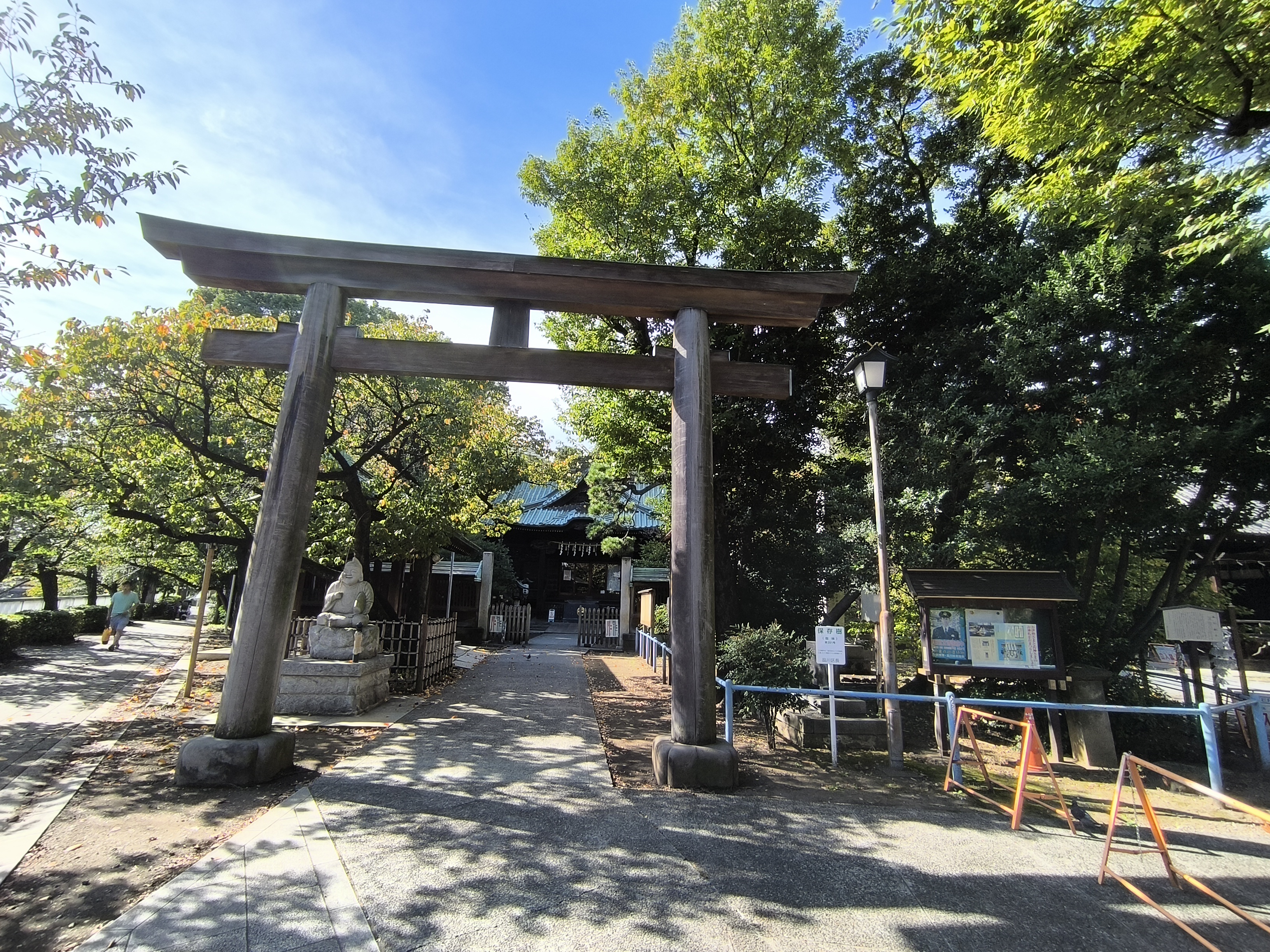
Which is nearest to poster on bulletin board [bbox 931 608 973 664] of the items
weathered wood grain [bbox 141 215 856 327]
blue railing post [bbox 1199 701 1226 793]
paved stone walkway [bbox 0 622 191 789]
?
blue railing post [bbox 1199 701 1226 793]

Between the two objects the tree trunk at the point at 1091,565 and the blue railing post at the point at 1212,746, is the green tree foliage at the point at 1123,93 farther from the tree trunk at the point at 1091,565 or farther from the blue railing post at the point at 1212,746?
the blue railing post at the point at 1212,746

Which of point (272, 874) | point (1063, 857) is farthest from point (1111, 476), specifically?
point (272, 874)

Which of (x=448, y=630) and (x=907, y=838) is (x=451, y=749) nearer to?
(x=907, y=838)

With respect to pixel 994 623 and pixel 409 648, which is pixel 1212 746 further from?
pixel 409 648

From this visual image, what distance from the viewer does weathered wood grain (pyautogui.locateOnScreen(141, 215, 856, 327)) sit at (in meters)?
5.16

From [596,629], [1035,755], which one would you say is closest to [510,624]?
[596,629]

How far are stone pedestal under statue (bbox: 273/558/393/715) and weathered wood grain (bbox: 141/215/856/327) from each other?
426 centimetres

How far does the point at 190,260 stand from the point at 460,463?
19.9 feet

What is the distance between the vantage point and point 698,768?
4828 mm

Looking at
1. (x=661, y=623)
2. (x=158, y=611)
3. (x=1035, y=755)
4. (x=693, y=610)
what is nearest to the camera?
(x=693, y=610)

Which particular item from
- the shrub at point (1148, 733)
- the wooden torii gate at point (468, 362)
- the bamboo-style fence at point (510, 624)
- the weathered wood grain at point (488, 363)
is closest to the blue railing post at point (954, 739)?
the wooden torii gate at point (468, 362)

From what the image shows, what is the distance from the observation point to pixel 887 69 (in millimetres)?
11789

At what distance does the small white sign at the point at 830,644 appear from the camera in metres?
6.56

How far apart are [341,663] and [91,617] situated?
1759 centimetres
